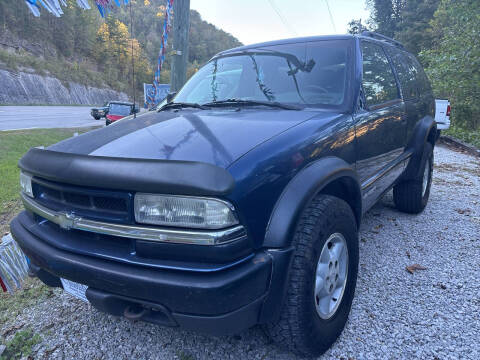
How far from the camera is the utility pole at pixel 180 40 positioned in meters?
5.29

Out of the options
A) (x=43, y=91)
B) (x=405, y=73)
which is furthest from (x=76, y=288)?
(x=43, y=91)

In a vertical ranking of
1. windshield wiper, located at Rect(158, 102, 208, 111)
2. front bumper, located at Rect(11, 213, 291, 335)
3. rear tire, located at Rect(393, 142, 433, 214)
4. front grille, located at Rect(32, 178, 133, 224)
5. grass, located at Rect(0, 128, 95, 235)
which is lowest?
grass, located at Rect(0, 128, 95, 235)

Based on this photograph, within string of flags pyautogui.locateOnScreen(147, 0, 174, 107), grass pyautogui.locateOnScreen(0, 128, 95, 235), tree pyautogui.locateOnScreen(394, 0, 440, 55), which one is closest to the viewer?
grass pyautogui.locateOnScreen(0, 128, 95, 235)

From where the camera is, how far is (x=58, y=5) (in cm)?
413

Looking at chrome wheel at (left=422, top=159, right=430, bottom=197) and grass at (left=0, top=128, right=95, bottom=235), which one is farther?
grass at (left=0, top=128, right=95, bottom=235)

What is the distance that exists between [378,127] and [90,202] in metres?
2.18

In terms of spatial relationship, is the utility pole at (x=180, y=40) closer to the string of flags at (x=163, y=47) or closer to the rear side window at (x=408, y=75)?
the string of flags at (x=163, y=47)

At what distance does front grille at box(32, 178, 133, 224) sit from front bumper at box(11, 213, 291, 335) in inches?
8.2

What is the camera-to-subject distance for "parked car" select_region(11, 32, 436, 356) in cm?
141

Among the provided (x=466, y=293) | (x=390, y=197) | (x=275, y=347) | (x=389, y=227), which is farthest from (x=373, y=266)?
(x=390, y=197)

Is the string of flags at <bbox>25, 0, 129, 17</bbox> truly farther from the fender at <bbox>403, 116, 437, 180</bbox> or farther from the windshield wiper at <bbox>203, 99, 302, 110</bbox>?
the fender at <bbox>403, 116, 437, 180</bbox>

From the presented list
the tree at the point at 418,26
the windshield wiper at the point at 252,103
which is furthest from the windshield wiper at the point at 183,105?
the tree at the point at 418,26

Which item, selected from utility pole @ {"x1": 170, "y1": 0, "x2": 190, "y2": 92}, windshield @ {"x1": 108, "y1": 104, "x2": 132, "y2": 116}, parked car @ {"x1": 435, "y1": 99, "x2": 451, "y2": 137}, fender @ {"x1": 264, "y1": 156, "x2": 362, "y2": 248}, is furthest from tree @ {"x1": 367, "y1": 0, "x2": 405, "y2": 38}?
fender @ {"x1": 264, "y1": 156, "x2": 362, "y2": 248}

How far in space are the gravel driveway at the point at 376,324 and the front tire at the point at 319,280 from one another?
0.25m
